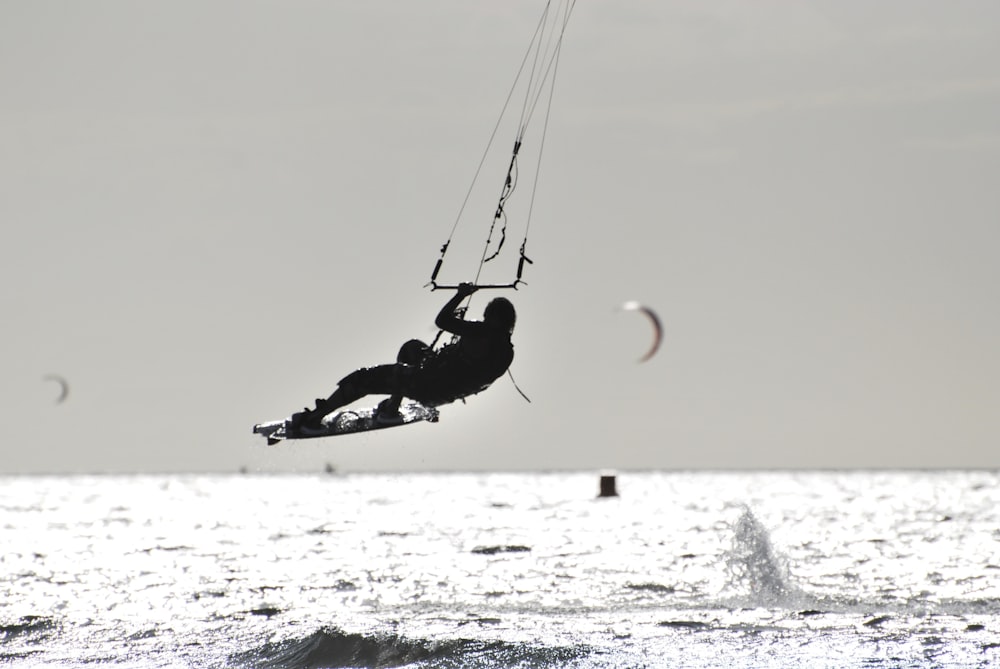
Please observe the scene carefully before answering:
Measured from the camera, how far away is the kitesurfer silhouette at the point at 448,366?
54.6ft

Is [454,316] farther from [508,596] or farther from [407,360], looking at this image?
[508,596]

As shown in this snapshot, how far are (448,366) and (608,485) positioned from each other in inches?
3289

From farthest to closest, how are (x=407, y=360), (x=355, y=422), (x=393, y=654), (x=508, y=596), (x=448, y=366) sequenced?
(x=508, y=596) < (x=393, y=654) < (x=355, y=422) < (x=407, y=360) < (x=448, y=366)

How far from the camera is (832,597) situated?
30.0 metres

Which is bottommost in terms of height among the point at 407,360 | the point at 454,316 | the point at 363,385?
the point at 363,385

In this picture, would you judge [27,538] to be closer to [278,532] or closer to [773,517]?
[278,532]

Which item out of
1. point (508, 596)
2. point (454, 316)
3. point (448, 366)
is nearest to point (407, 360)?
point (448, 366)

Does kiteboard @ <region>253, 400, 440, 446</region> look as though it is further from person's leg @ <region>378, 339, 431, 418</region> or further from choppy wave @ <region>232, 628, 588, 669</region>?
choppy wave @ <region>232, 628, 588, 669</region>

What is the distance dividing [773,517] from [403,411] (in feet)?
171

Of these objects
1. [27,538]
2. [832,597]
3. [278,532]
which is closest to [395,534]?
[278,532]

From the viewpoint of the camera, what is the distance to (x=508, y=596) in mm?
31078

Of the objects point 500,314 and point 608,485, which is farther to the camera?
point 608,485

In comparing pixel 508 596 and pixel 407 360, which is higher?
pixel 407 360

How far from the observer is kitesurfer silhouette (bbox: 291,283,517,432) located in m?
16.6
